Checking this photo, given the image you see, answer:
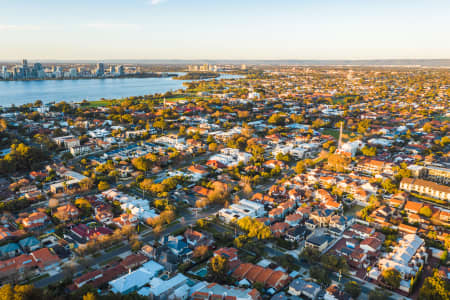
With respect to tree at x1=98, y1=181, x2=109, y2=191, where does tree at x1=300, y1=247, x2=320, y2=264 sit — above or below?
below

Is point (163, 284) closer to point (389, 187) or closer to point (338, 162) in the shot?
point (389, 187)

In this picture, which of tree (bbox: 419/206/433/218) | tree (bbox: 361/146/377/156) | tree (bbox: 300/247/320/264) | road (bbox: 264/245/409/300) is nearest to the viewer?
road (bbox: 264/245/409/300)

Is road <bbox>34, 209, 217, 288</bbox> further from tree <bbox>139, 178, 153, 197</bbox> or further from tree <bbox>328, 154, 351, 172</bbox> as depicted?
tree <bbox>328, 154, 351, 172</bbox>

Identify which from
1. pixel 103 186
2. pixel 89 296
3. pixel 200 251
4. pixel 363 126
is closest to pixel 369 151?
pixel 363 126

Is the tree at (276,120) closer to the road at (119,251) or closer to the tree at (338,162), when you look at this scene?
the tree at (338,162)

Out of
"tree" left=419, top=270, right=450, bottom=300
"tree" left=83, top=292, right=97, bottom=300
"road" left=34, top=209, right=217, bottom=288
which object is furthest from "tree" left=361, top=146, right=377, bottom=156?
"tree" left=83, top=292, right=97, bottom=300

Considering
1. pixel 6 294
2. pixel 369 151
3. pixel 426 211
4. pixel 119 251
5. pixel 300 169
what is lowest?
pixel 119 251

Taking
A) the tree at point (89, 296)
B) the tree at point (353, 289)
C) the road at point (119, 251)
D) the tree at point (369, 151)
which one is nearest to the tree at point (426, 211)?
the tree at point (353, 289)

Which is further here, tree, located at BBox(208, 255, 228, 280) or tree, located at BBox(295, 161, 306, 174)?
tree, located at BBox(295, 161, 306, 174)
